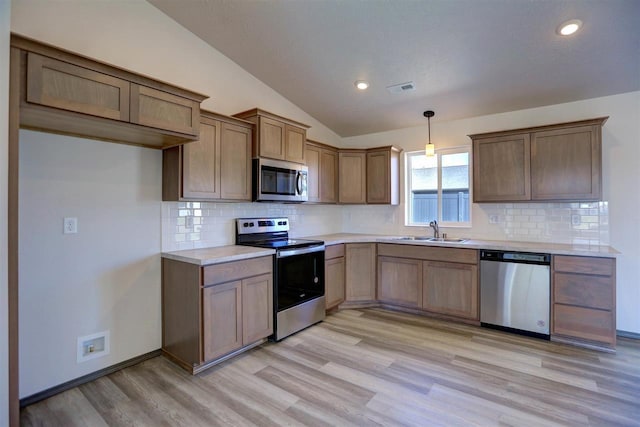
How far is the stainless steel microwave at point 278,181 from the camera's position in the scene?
3232 mm

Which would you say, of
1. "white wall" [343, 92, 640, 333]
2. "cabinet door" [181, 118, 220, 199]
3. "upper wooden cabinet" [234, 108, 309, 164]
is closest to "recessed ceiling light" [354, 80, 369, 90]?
"upper wooden cabinet" [234, 108, 309, 164]

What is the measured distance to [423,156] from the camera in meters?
4.52

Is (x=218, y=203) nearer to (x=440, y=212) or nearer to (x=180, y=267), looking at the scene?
(x=180, y=267)

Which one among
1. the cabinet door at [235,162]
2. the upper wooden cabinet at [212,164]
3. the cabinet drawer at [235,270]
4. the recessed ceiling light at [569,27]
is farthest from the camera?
the cabinet door at [235,162]

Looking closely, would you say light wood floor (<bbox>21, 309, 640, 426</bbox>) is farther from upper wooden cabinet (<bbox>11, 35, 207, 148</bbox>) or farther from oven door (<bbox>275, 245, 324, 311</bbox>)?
upper wooden cabinet (<bbox>11, 35, 207, 148</bbox>)

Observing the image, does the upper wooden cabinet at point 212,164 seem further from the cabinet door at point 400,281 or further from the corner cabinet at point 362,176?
the cabinet door at point 400,281

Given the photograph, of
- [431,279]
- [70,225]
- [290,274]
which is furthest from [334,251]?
[70,225]

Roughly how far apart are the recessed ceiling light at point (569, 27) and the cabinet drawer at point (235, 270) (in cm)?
303

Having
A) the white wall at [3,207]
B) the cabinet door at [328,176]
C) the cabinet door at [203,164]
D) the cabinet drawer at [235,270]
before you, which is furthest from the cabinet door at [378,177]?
the white wall at [3,207]

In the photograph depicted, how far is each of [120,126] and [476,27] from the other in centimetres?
276

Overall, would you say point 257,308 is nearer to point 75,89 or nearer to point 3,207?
point 3,207

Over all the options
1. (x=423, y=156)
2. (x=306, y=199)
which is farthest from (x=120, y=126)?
(x=423, y=156)

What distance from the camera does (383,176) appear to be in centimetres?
440

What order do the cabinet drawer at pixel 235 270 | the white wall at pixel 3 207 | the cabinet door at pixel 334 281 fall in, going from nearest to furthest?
the white wall at pixel 3 207 < the cabinet drawer at pixel 235 270 < the cabinet door at pixel 334 281
